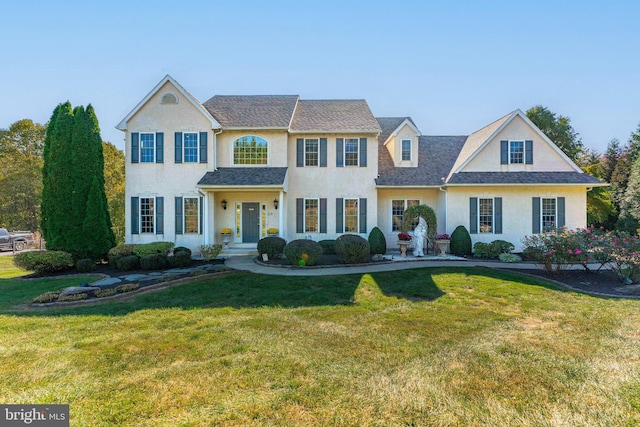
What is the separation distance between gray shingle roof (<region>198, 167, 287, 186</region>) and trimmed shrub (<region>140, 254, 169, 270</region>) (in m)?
4.01

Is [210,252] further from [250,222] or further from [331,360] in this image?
[331,360]

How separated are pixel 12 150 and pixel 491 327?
138ft

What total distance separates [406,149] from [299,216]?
7563 mm

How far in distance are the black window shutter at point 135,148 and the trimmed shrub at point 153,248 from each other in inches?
188

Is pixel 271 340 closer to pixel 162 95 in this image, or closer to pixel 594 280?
pixel 594 280

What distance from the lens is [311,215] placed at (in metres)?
16.4

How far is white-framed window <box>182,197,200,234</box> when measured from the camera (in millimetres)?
15469

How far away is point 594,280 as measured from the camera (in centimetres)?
1023

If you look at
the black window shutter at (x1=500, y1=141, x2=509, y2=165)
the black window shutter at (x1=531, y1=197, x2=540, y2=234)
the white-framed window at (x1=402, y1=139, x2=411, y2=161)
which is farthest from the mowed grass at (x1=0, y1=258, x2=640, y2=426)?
the white-framed window at (x1=402, y1=139, x2=411, y2=161)

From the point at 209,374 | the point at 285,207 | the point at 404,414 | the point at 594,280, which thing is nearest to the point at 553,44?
the point at 594,280

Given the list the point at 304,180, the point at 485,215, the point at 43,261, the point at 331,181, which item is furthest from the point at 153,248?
the point at 485,215

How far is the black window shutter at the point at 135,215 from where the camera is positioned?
15391 mm

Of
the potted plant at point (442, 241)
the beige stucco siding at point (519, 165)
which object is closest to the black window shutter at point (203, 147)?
the potted plant at point (442, 241)

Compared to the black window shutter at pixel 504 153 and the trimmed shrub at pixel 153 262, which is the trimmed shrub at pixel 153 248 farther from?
the black window shutter at pixel 504 153
